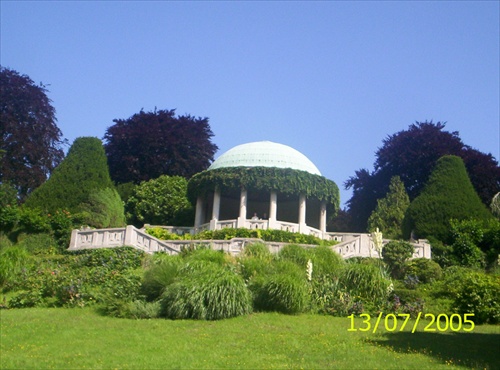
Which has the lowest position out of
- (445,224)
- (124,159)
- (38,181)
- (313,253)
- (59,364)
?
(59,364)

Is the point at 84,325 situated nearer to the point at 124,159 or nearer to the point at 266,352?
the point at 266,352

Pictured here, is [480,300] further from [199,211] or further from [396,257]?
[199,211]

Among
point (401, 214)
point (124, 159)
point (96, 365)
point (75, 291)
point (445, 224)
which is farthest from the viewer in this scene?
point (124, 159)

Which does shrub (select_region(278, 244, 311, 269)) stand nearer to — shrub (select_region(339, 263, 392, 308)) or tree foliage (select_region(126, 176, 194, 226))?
shrub (select_region(339, 263, 392, 308))

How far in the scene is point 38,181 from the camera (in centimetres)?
4075

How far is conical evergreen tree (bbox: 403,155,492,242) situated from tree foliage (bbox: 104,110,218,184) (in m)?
20.0

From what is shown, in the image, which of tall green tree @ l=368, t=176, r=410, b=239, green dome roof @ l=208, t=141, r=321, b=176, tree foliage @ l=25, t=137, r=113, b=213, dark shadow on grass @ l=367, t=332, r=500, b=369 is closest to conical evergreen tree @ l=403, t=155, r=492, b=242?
tall green tree @ l=368, t=176, r=410, b=239

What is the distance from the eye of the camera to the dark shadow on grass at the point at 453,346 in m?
12.3

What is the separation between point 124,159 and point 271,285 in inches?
1236

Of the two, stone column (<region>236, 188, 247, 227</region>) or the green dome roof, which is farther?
the green dome roof

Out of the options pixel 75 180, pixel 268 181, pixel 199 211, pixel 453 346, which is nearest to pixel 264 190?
pixel 268 181

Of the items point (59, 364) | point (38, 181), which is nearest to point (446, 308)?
point (59, 364)

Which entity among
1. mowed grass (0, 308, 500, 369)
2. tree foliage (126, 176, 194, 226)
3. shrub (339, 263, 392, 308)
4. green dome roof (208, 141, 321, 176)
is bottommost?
mowed grass (0, 308, 500, 369)

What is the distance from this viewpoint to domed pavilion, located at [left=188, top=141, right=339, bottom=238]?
35000 millimetres
